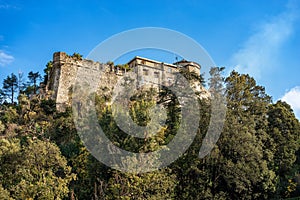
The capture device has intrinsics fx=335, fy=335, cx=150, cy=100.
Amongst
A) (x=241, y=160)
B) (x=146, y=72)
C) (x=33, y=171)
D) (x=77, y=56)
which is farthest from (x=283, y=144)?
(x=77, y=56)

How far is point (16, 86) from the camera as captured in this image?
28.4m

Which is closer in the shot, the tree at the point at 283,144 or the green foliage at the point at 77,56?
the tree at the point at 283,144

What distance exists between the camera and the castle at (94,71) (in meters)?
24.0

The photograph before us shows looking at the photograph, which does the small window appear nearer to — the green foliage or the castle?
the castle

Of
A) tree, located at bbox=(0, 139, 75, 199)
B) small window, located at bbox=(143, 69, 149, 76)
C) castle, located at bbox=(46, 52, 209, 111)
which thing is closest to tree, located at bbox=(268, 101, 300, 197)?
castle, located at bbox=(46, 52, 209, 111)

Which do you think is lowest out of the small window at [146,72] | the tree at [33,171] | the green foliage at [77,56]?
the tree at [33,171]

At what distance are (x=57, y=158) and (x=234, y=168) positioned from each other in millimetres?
6838

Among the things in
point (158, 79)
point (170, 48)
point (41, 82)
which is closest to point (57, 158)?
point (170, 48)

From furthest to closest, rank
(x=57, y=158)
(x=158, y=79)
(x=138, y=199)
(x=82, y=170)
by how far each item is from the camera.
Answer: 1. (x=158, y=79)
2. (x=82, y=170)
3. (x=57, y=158)
4. (x=138, y=199)

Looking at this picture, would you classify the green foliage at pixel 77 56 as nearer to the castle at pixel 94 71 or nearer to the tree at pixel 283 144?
the castle at pixel 94 71

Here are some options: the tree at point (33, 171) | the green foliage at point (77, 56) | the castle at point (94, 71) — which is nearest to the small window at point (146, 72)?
the castle at point (94, 71)

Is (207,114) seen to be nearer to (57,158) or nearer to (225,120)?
(225,120)

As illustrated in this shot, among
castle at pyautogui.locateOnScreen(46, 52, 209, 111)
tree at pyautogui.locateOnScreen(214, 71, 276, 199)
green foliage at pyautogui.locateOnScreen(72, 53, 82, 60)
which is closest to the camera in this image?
tree at pyautogui.locateOnScreen(214, 71, 276, 199)

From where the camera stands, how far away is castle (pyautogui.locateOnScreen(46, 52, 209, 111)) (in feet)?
78.7
